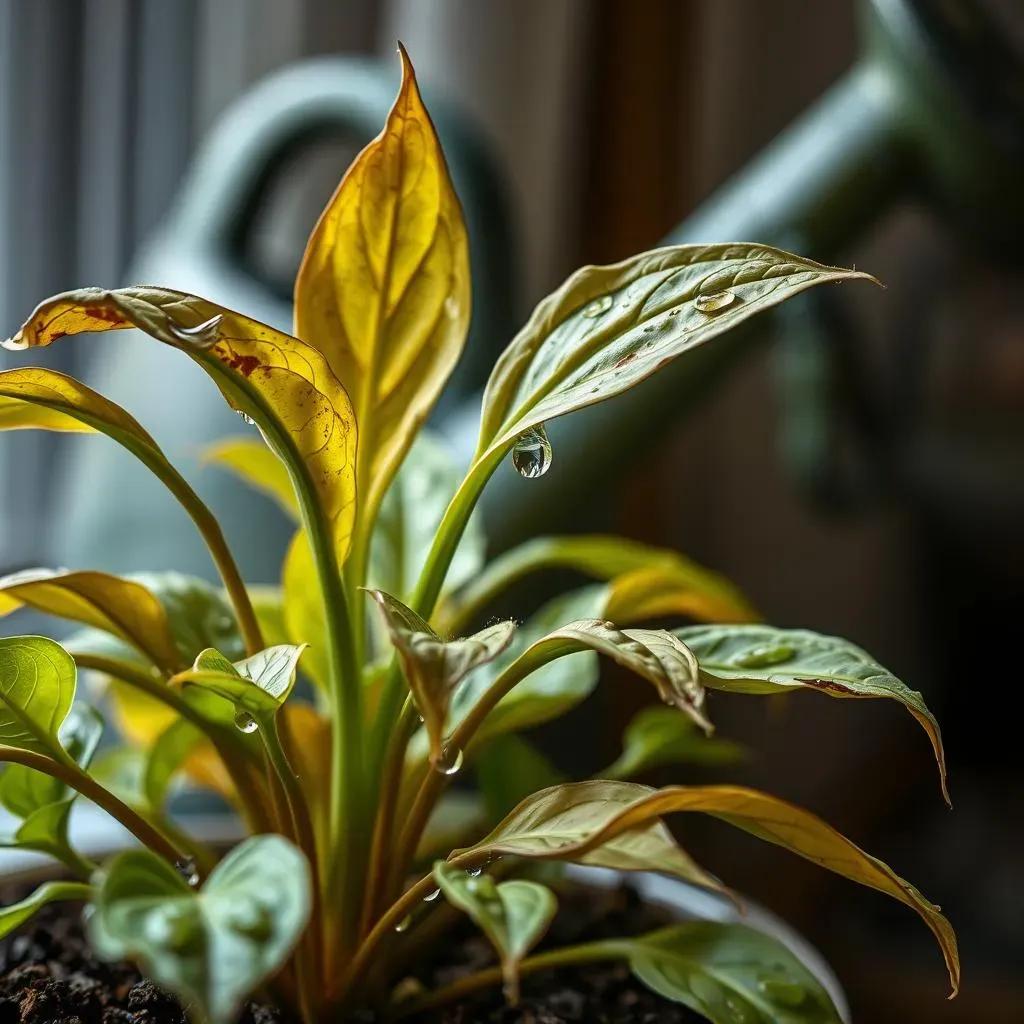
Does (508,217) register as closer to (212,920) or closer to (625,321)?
(625,321)

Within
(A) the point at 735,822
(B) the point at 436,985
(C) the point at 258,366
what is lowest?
(B) the point at 436,985

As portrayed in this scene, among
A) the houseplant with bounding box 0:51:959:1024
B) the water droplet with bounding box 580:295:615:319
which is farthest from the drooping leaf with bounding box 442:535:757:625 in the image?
the water droplet with bounding box 580:295:615:319

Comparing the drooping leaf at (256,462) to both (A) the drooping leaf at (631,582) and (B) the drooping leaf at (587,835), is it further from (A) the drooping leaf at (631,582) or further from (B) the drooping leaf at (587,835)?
(B) the drooping leaf at (587,835)

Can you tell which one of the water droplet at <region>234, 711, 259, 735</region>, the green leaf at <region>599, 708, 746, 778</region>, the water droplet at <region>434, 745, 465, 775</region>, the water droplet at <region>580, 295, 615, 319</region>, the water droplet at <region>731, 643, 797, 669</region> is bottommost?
the green leaf at <region>599, 708, 746, 778</region>

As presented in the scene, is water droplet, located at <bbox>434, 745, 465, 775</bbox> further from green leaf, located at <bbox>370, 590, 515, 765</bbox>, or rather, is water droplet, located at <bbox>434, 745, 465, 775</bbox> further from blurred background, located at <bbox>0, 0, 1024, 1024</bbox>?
blurred background, located at <bbox>0, 0, 1024, 1024</bbox>

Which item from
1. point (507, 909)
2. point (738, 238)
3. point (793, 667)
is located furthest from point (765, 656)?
point (738, 238)

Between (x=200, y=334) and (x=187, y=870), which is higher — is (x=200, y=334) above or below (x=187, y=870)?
above

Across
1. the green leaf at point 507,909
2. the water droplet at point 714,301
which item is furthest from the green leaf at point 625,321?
the green leaf at point 507,909

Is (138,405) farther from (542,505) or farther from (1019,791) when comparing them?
(1019,791)
